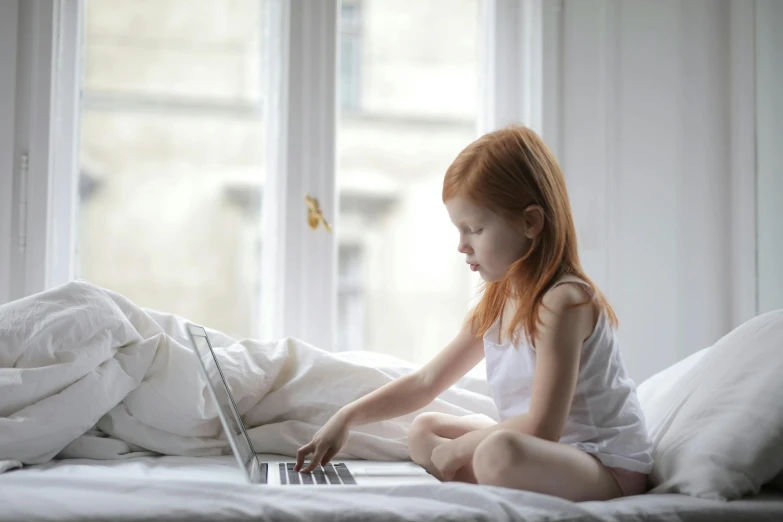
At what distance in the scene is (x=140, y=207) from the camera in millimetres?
1958

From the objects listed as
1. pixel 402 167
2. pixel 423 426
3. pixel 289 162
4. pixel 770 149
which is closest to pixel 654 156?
pixel 770 149

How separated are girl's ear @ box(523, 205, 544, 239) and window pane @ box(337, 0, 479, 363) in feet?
3.34

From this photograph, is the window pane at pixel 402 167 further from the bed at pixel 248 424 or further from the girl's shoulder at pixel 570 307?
the girl's shoulder at pixel 570 307

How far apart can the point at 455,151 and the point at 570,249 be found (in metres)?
1.08

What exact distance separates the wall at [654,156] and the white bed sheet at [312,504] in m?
1.26

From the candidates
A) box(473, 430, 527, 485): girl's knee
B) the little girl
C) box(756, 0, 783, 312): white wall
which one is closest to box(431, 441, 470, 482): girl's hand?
the little girl

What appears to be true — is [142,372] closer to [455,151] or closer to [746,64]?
[455,151]

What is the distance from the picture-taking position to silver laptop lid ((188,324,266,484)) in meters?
0.92

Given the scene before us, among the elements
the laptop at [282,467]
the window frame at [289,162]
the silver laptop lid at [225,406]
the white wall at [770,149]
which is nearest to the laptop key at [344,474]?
the laptop at [282,467]

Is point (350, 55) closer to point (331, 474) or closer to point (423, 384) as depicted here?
point (423, 384)

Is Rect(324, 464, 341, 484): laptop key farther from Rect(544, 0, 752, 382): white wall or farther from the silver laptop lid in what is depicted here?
Rect(544, 0, 752, 382): white wall

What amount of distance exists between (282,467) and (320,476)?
99mm

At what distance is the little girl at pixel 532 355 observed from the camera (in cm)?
99

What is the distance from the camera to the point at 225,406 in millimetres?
1045
